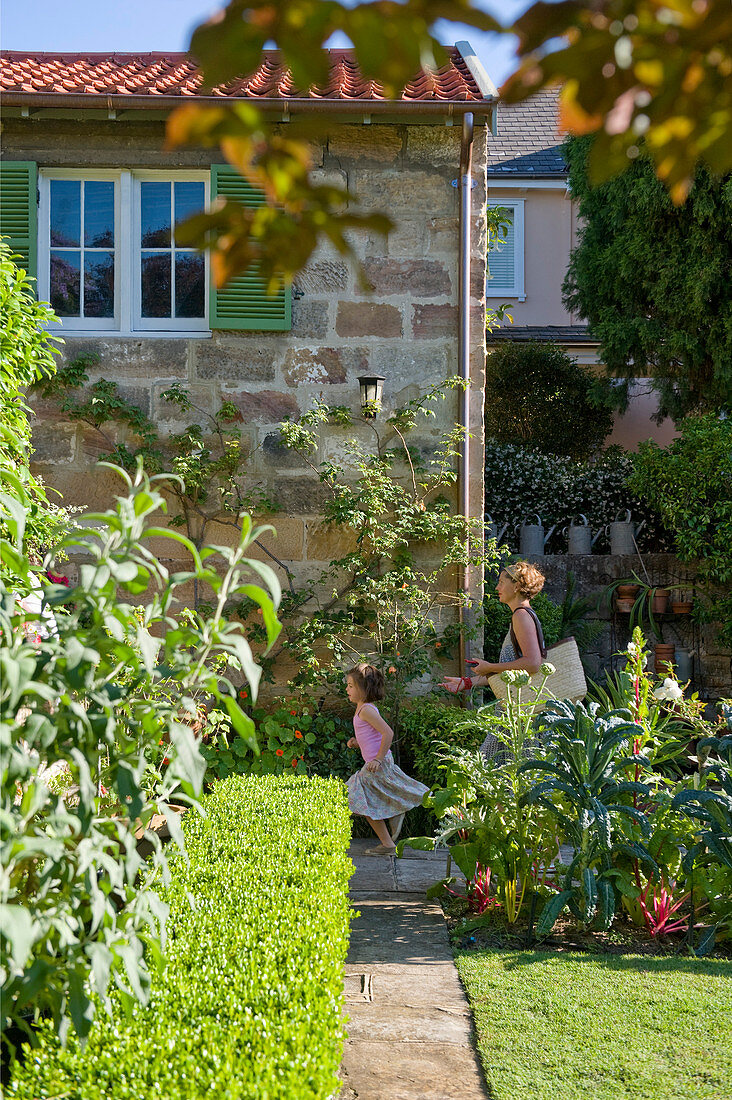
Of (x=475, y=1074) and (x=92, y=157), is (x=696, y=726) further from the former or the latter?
(x=92, y=157)

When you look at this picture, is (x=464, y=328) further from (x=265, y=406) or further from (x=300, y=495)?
(x=300, y=495)

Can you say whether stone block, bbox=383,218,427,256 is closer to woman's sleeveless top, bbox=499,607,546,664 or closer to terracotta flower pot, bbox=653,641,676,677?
woman's sleeveless top, bbox=499,607,546,664

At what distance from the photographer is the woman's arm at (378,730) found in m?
5.53

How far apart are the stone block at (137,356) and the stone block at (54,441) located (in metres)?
0.47

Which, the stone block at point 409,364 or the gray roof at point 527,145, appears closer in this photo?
the stone block at point 409,364

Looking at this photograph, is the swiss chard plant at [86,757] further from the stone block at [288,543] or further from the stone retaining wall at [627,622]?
the stone retaining wall at [627,622]

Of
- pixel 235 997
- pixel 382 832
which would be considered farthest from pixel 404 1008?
pixel 382 832

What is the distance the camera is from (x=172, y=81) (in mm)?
7172

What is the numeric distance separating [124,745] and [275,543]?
5046 mm

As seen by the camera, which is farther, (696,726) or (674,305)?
(674,305)

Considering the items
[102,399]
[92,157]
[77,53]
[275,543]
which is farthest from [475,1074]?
[77,53]

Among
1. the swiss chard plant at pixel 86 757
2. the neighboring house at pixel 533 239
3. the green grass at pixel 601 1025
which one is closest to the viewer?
the swiss chard plant at pixel 86 757

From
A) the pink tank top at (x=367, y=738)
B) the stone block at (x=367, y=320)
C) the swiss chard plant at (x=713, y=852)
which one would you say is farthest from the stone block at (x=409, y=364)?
the swiss chard plant at (x=713, y=852)

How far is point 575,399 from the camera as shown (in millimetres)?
12523
